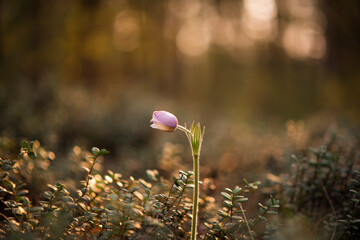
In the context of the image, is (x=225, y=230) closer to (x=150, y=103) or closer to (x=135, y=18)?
(x=150, y=103)

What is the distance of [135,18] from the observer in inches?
553

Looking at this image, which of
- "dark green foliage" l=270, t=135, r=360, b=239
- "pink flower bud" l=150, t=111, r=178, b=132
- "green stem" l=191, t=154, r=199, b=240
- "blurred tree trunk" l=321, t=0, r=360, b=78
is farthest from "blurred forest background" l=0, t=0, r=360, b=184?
"green stem" l=191, t=154, r=199, b=240

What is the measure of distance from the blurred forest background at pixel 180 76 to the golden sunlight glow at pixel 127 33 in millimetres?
75

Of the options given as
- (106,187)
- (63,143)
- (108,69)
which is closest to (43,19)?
(63,143)

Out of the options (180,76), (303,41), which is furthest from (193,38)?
(303,41)

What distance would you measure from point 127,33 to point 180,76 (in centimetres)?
422

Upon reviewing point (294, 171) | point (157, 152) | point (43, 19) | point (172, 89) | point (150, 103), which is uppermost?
point (172, 89)

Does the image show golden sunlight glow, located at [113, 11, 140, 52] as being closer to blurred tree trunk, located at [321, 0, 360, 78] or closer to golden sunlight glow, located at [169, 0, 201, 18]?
golden sunlight glow, located at [169, 0, 201, 18]

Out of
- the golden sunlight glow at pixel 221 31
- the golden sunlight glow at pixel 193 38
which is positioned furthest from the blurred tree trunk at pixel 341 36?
the golden sunlight glow at pixel 193 38

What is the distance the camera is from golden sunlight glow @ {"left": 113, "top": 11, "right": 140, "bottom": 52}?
13.9m

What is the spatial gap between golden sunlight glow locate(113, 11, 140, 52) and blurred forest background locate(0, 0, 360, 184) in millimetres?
75

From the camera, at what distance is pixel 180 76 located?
17531 millimetres

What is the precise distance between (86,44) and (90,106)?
19.3 ft

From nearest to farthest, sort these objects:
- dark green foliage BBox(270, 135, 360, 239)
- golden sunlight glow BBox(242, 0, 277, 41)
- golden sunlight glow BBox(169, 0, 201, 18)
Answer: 1. dark green foliage BBox(270, 135, 360, 239)
2. golden sunlight glow BBox(242, 0, 277, 41)
3. golden sunlight glow BBox(169, 0, 201, 18)
